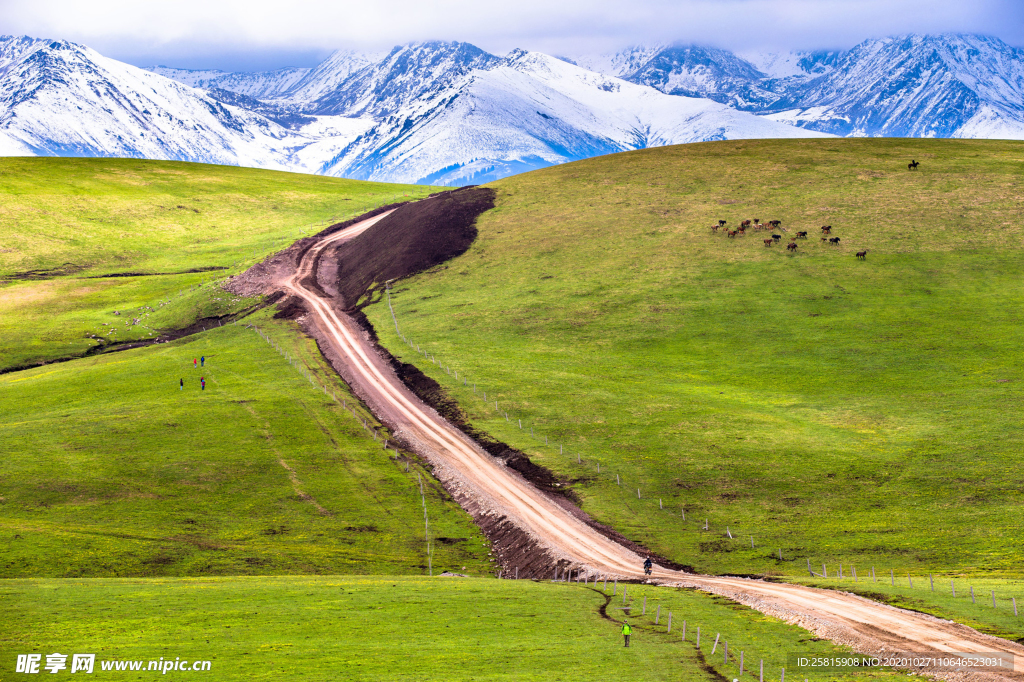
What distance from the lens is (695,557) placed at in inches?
2261

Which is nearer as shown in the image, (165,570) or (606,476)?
(165,570)

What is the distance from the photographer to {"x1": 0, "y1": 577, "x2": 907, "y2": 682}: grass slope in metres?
33.8

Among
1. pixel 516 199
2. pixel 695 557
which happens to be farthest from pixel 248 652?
pixel 516 199

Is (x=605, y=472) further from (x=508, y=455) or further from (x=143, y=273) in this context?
(x=143, y=273)

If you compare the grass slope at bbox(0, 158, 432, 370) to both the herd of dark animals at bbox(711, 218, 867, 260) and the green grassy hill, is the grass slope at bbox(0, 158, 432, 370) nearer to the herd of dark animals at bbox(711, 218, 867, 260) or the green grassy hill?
the green grassy hill

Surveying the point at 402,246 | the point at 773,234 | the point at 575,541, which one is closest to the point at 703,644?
the point at 575,541

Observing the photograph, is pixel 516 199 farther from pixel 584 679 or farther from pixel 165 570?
pixel 584 679

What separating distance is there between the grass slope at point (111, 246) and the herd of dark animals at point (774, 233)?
83.1 meters

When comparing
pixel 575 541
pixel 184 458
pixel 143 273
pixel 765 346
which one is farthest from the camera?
pixel 143 273

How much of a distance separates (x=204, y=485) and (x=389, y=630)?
36165 mm

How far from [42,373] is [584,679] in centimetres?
9600

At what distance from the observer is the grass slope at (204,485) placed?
5759 cm

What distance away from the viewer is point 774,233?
12531cm

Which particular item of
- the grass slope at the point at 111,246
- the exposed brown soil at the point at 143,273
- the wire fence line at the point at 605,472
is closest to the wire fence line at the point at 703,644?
the wire fence line at the point at 605,472
